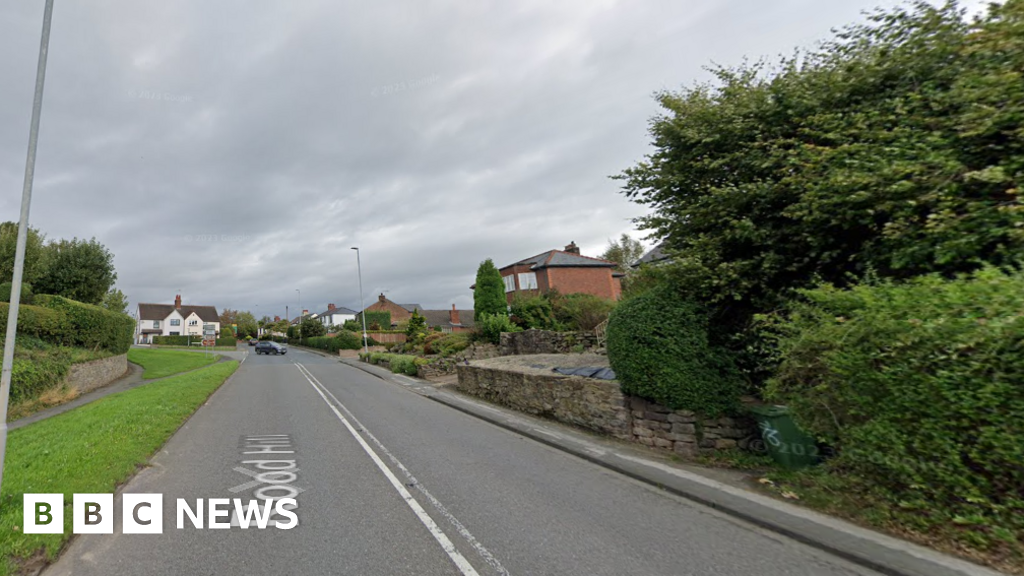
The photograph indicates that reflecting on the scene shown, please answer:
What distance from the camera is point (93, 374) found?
2102 cm

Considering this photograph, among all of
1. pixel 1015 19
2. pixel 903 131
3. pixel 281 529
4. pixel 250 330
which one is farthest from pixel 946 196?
pixel 250 330

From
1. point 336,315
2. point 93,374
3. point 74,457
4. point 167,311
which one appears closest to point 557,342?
point 74,457

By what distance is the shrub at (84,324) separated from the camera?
69.1ft

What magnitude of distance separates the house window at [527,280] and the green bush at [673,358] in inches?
1352

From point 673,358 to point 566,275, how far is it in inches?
1324

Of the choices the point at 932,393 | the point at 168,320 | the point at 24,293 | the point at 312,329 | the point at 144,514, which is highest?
the point at 168,320

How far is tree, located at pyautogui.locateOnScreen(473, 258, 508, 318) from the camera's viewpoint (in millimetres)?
30531

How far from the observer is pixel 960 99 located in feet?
18.5

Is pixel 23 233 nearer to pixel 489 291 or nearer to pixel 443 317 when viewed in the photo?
pixel 489 291

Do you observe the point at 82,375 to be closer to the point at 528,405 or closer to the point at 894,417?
the point at 528,405

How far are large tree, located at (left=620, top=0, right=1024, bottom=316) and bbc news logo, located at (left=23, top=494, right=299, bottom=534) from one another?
6857 millimetres

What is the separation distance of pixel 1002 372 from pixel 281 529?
22.0ft

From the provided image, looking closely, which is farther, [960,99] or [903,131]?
[903,131]

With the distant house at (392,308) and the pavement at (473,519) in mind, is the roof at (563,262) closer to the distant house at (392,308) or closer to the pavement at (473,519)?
the pavement at (473,519)
